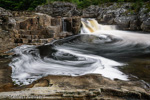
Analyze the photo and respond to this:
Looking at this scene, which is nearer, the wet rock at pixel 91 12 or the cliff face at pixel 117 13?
the cliff face at pixel 117 13

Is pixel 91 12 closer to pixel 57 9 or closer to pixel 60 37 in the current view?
pixel 57 9

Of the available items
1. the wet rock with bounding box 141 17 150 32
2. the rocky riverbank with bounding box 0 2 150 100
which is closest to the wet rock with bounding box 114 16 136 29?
the rocky riverbank with bounding box 0 2 150 100

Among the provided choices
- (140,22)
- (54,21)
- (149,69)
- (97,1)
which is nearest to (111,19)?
(140,22)

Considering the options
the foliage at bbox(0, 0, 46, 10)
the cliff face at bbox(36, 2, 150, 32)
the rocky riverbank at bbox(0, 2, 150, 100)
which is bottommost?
the rocky riverbank at bbox(0, 2, 150, 100)

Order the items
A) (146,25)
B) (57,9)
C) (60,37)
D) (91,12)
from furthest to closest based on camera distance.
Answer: (91,12) → (57,9) → (146,25) → (60,37)

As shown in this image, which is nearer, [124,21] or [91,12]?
[124,21]

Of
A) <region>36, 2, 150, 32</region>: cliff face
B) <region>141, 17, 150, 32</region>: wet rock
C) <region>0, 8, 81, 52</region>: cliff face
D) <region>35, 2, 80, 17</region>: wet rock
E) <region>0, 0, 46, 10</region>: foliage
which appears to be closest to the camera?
<region>0, 8, 81, 52</region>: cliff face

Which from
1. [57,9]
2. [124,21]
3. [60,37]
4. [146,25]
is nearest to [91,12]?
[57,9]

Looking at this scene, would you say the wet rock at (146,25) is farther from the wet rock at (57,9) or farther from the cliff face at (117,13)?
the wet rock at (57,9)

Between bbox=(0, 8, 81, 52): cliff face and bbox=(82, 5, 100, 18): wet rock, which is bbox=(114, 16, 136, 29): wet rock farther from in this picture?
bbox=(0, 8, 81, 52): cliff face

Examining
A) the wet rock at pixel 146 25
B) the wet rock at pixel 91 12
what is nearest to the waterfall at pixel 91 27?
the wet rock at pixel 146 25

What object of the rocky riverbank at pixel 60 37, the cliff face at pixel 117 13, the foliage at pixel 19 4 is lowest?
the rocky riverbank at pixel 60 37

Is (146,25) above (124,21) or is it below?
below

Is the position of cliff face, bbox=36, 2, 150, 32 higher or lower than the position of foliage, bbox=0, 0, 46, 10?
lower
